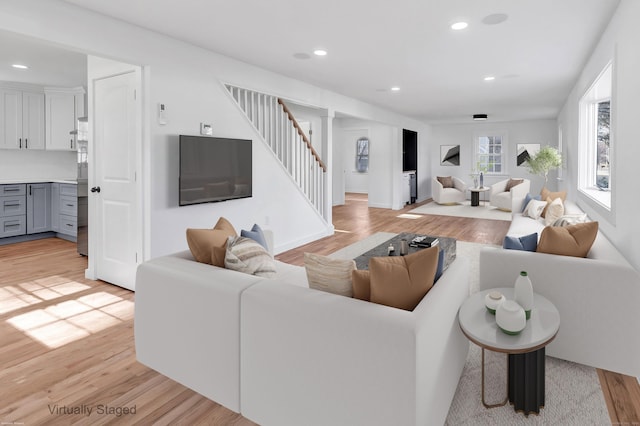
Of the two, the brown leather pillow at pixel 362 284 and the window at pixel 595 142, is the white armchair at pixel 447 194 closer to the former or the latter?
the window at pixel 595 142

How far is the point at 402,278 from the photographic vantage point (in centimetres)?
168

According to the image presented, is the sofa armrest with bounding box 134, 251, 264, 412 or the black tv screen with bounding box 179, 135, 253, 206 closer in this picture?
the sofa armrest with bounding box 134, 251, 264, 412

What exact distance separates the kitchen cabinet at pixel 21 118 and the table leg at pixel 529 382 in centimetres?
737

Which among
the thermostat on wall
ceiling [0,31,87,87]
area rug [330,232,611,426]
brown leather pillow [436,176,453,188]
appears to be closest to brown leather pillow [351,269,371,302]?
area rug [330,232,611,426]

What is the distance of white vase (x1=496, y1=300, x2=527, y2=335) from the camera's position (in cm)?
176

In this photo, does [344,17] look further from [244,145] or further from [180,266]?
[180,266]

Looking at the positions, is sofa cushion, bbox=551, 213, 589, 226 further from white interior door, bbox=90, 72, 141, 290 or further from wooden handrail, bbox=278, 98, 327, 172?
white interior door, bbox=90, 72, 141, 290

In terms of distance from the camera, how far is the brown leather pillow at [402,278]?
166cm

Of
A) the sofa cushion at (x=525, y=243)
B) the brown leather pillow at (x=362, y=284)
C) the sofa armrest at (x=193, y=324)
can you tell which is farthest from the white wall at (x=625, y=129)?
the sofa armrest at (x=193, y=324)

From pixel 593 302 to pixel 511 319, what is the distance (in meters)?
0.94

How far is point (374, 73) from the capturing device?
17.3 ft

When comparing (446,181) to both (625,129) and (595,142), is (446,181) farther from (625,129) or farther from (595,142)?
(625,129)

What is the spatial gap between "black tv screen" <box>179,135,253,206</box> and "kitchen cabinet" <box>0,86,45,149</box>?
13.4 ft

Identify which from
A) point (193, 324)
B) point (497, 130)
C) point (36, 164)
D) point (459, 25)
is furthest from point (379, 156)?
point (193, 324)
